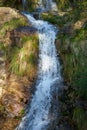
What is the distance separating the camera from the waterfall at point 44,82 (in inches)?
348

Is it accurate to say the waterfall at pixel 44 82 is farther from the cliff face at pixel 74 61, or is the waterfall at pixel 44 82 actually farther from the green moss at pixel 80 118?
the green moss at pixel 80 118

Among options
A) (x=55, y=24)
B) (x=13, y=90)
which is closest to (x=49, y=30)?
(x=55, y=24)

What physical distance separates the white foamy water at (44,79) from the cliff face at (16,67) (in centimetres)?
22

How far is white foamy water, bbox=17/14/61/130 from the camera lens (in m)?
8.84

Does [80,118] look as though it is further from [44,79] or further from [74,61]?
[44,79]

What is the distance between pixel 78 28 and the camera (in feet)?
35.9

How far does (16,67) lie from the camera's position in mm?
10188

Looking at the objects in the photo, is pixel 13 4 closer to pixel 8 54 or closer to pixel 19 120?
pixel 8 54

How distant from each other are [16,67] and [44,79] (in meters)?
1.04

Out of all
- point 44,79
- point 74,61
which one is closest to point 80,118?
point 74,61

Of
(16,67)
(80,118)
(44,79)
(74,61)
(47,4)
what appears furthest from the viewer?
(47,4)

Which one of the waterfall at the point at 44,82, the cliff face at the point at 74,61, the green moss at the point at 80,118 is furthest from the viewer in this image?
the waterfall at the point at 44,82

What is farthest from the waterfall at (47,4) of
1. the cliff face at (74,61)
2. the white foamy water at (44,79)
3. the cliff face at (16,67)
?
the cliff face at (16,67)

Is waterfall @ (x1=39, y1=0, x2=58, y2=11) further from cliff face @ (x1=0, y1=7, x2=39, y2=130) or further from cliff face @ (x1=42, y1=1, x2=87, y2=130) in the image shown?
cliff face @ (x1=0, y1=7, x2=39, y2=130)
